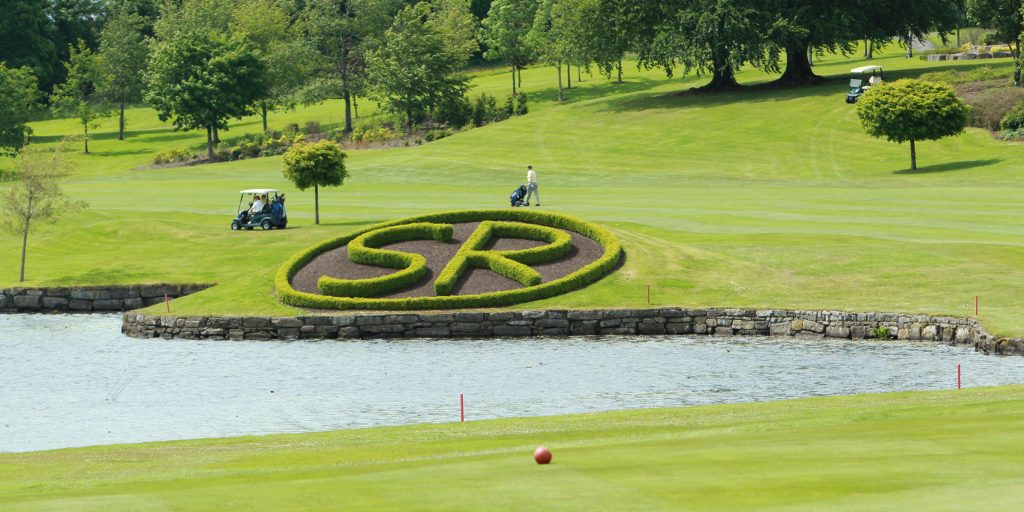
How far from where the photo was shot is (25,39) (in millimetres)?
147875

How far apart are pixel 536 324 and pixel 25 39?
405ft

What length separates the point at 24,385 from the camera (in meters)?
36.6

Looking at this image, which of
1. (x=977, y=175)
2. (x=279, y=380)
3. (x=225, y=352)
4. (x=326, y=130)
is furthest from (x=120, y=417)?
(x=326, y=130)

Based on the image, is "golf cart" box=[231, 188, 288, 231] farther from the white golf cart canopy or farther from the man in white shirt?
the white golf cart canopy

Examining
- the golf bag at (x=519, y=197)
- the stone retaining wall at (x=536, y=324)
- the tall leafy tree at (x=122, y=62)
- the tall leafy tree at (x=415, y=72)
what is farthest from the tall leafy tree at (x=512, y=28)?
the stone retaining wall at (x=536, y=324)

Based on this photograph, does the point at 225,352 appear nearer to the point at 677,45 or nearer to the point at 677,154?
the point at 677,154

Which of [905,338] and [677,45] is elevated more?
[677,45]

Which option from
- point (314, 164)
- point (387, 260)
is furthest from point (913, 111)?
point (387, 260)

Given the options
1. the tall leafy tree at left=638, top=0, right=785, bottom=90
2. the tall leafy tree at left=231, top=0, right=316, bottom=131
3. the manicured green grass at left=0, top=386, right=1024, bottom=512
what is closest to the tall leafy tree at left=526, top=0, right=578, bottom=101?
the tall leafy tree at left=638, top=0, right=785, bottom=90

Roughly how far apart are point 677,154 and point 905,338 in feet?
175

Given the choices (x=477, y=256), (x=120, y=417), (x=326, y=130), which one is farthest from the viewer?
(x=326, y=130)

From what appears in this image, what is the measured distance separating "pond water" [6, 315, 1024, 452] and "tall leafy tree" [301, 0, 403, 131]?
289ft

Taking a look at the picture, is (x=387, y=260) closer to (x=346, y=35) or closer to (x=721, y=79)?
(x=721, y=79)

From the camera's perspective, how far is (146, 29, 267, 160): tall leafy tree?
113062mm
